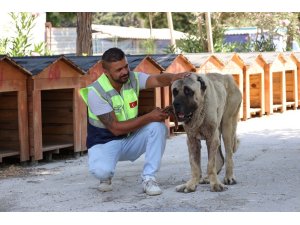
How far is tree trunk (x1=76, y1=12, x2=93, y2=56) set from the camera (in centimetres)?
1725

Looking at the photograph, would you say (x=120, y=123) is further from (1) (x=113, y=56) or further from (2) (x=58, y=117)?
(2) (x=58, y=117)

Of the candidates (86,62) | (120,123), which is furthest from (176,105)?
(86,62)

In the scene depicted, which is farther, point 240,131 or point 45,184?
point 240,131

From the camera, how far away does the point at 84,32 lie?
17406mm

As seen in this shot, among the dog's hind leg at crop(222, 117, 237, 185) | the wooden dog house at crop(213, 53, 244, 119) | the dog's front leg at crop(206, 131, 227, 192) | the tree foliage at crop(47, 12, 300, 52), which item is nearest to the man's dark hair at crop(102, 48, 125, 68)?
the dog's front leg at crop(206, 131, 227, 192)

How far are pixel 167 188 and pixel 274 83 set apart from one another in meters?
10.3

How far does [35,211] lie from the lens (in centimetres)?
589

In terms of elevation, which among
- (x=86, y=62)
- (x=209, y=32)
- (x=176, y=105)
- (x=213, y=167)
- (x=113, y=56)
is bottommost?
(x=213, y=167)

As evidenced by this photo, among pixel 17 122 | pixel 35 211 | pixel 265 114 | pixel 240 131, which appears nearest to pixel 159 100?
pixel 240 131

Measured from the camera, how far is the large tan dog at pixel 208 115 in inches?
245

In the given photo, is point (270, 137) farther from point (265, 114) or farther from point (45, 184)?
point (45, 184)

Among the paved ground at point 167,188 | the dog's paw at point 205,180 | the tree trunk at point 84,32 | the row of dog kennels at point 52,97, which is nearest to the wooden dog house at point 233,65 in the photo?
the row of dog kennels at point 52,97

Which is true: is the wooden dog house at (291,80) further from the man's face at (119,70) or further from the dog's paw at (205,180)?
the man's face at (119,70)

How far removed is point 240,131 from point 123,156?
618 centimetres
